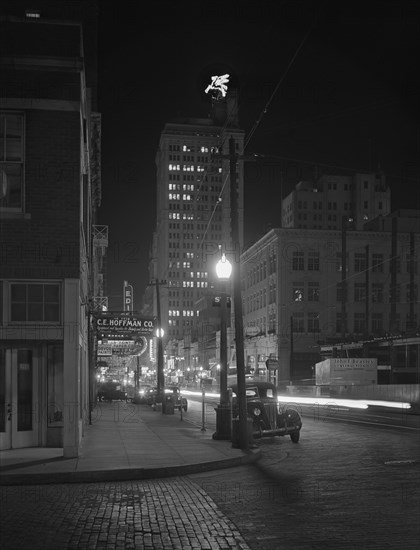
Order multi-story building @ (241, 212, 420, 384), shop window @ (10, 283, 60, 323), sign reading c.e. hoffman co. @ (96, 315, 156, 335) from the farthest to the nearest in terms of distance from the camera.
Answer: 1. multi-story building @ (241, 212, 420, 384)
2. sign reading c.e. hoffman co. @ (96, 315, 156, 335)
3. shop window @ (10, 283, 60, 323)

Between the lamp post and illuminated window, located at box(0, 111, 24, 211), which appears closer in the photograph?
illuminated window, located at box(0, 111, 24, 211)

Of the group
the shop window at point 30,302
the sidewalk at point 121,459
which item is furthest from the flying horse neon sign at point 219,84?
the sidewalk at point 121,459

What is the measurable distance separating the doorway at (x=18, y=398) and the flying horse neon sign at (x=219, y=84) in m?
7.75

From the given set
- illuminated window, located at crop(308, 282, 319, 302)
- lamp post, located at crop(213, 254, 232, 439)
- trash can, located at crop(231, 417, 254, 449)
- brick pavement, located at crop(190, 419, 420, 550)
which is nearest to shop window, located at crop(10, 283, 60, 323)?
brick pavement, located at crop(190, 419, 420, 550)

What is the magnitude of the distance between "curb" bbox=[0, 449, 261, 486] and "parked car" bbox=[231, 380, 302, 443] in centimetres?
496

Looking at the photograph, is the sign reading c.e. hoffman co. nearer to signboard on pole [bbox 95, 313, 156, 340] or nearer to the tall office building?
signboard on pole [bbox 95, 313, 156, 340]

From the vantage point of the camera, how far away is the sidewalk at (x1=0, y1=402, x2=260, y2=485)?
1368cm

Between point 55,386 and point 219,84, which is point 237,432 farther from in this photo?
point 219,84

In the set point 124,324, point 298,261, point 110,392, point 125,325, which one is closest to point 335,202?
point 298,261

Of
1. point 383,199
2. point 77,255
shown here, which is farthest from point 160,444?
point 383,199

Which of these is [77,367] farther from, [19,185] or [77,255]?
[19,185]

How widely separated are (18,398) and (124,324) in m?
12.5

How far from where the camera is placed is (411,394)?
41000mm

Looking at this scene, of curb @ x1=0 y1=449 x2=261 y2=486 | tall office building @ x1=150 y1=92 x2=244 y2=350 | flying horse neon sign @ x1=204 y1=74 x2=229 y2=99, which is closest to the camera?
curb @ x1=0 y1=449 x2=261 y2=486
